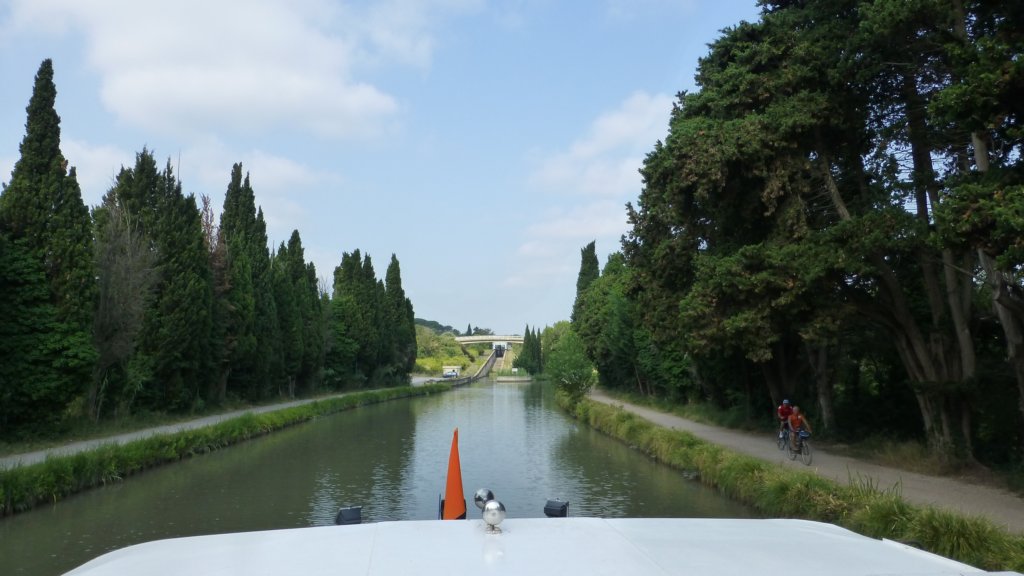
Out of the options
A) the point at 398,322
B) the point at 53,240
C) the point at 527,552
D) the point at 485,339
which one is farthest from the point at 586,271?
the point at 485,339

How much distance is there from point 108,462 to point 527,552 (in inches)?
654

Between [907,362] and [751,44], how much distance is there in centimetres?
800

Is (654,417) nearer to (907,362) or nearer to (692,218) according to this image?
(692,218)

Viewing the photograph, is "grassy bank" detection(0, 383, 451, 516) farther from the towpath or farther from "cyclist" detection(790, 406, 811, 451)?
"cyclist" detection(790, 406, 811, 451)

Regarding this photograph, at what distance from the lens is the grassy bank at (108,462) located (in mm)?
12828

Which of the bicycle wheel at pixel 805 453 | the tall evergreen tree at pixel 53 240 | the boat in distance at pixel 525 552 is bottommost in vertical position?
the bicycle wheel at pixel 805 453

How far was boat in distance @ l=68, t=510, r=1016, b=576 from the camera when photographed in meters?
2.15

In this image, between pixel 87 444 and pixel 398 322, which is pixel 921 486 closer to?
pixel 87 444

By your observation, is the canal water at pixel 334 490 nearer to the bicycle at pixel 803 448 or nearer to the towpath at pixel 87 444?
the towpath at pixel 87 444

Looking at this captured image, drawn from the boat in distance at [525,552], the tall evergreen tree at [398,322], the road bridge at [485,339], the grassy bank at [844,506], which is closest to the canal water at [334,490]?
the grassy bank at [844,506]

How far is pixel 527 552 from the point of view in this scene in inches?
90.2

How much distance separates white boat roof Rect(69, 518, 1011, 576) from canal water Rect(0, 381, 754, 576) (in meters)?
7.09

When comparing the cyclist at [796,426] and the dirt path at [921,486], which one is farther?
the cyclist at [796,426]

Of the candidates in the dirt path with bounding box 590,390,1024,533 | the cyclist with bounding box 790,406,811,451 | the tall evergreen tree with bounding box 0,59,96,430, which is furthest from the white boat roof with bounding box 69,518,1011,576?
the tall evergreen tree with bounding box 0,59,96,430
